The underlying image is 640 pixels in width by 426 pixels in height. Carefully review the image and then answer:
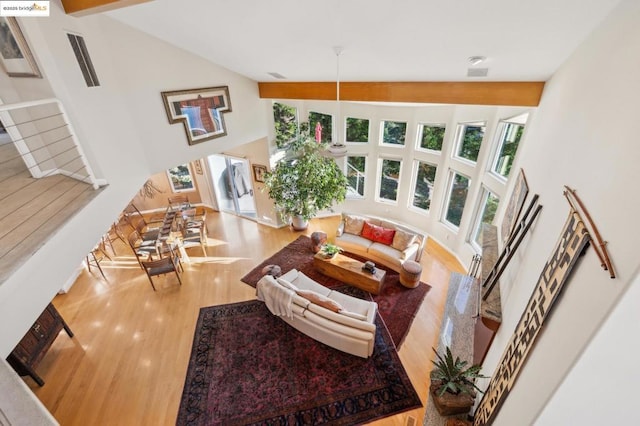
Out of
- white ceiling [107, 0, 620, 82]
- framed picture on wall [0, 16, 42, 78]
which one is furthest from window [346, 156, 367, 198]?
framed picture on wall [0, 16, 42, 78]

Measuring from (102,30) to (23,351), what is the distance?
4.17 m

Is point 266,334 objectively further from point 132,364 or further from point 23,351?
point 23,351

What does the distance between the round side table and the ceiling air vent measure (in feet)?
10.7

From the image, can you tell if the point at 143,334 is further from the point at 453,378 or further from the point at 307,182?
the point at 453,378

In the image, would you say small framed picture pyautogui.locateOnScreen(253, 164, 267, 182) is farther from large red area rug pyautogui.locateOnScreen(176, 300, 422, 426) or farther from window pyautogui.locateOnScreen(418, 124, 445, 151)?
window pyautogui.locateOnScreen(418, 124, 445, 151)

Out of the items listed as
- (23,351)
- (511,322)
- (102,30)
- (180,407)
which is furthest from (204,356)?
(102,30)

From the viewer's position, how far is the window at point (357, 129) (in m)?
6.80

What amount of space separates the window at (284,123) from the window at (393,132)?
90.0 inches

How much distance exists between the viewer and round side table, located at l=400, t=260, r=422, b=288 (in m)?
4.99

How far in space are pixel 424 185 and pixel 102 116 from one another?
6.22 metres

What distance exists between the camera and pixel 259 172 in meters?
6.86

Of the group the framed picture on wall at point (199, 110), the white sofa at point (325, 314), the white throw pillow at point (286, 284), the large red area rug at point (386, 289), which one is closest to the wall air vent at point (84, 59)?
the framed picture on wall at point (199, 110)

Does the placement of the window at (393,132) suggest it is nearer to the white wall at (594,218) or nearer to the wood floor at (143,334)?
the wood floor at (143,334)

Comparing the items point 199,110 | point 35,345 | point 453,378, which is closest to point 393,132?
point 199,110
